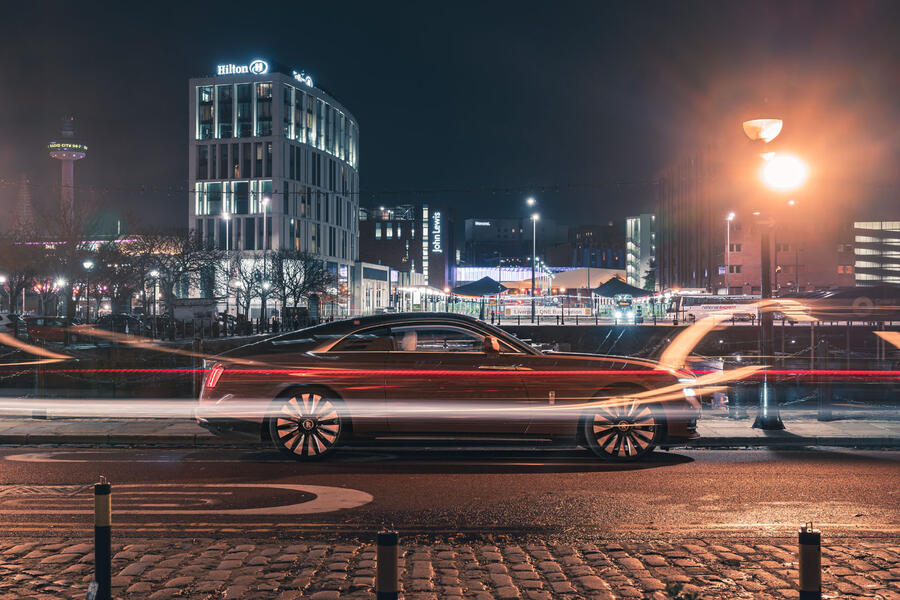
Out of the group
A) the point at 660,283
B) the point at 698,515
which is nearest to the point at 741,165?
the point at 660,283

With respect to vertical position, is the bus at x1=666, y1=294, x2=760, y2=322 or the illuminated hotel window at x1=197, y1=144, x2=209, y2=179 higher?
the illuminated hotel window at x1=197, y1=144, x2=209, y2=179

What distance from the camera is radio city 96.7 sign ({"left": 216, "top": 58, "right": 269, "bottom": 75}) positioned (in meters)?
89.6

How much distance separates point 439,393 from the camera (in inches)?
366

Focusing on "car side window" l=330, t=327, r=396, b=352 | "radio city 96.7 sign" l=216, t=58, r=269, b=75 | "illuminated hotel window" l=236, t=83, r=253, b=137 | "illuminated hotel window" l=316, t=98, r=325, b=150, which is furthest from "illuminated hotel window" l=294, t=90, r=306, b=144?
"car side window" l=330, t=327, r=396, b=352

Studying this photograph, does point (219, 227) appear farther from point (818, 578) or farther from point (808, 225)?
point (818, 578)

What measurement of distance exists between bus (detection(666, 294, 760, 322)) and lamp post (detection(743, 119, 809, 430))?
30.3 m

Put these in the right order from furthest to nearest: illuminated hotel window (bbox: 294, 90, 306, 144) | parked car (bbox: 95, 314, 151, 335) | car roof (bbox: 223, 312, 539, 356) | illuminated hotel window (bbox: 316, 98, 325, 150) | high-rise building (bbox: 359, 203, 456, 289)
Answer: high-rise building (bbox: 359, 203, 456, 289) < illuminated hotel window (bbox: 316, 98, 325, 150) < illuminated hotel window (bbox: 294, 90, 306, 144) < parked car (bbox: 95, 314, 151, 335) < car roof (bbox: 223, 312, 539, 356)

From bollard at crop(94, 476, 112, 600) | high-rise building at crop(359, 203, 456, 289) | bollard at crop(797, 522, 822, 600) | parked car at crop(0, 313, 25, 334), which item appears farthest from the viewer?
high-rise building at crop(359, 203, 456, 289)

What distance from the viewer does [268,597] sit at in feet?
15.6

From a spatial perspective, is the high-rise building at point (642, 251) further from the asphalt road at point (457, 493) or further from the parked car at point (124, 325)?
the asphalt road at point (457, 493)

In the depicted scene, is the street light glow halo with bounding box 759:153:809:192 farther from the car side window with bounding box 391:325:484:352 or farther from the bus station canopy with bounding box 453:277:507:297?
the bus station canopy with bounding box 453:277:507:297

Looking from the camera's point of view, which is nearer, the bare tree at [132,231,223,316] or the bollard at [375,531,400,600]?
the bollard at [375,531,400,600]

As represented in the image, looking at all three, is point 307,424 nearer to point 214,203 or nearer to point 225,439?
point 225,439

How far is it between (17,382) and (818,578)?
2316cm
